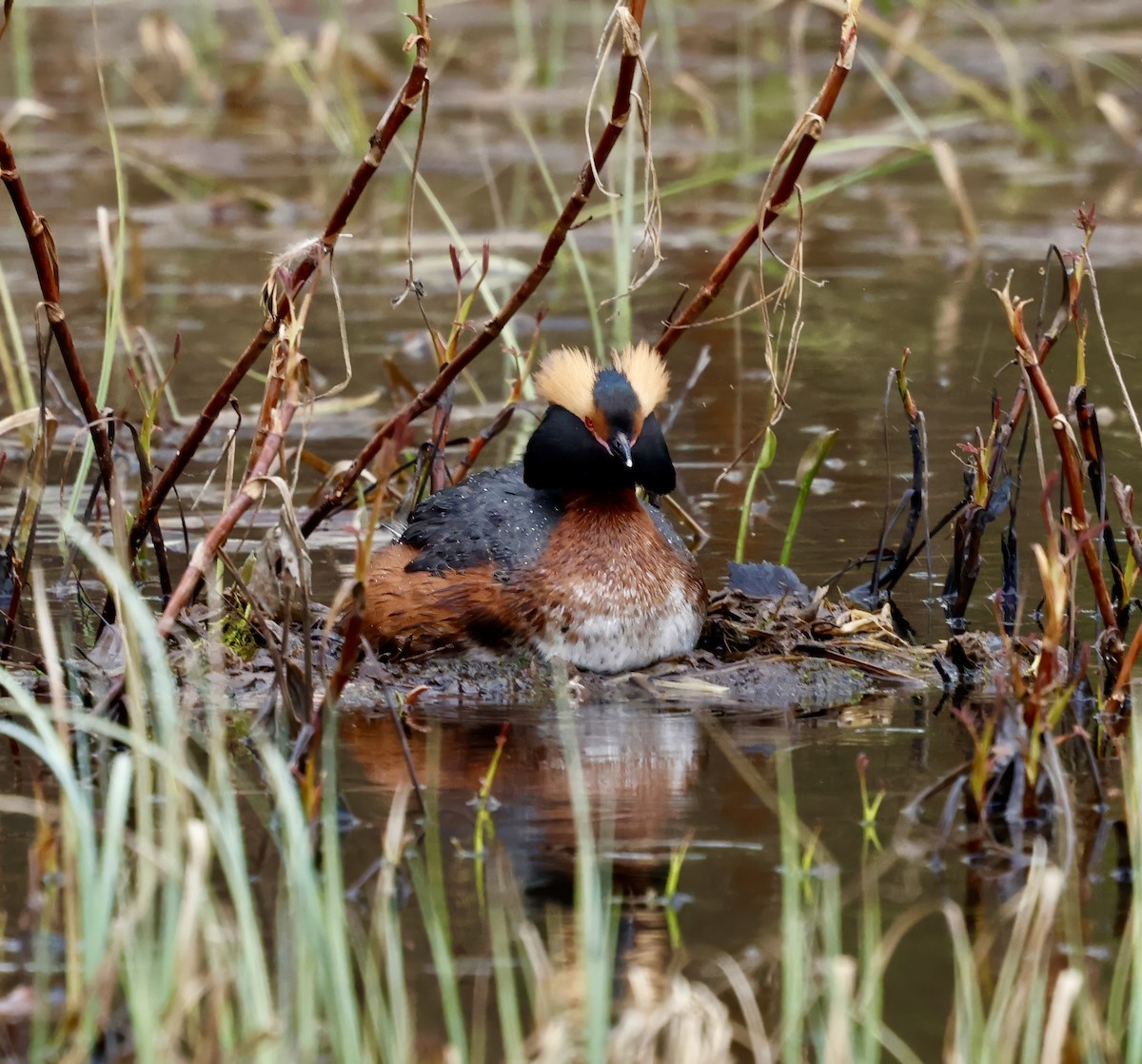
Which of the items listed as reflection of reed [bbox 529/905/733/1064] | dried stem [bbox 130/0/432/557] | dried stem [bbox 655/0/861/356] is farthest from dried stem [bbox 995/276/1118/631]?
reflection of reed [bbox 529/905/733/1064]

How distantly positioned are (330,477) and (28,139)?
8446mm

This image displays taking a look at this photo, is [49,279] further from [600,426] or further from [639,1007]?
[639,1007]

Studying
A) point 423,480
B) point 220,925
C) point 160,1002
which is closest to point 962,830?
point 220,925

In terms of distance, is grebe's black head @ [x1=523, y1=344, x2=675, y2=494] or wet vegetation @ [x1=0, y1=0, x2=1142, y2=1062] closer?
wet vegetation @ [x1=0, y1=0, x2=1142, y2=1062]

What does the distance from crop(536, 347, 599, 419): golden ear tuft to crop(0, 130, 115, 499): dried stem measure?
123 centimetres

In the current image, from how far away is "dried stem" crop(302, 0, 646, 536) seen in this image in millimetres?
5027

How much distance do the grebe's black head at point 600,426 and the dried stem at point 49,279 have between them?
1.21 metres

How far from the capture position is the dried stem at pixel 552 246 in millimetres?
5027

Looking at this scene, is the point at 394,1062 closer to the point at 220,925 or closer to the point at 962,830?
the point at 220,925

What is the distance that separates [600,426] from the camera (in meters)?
5.71

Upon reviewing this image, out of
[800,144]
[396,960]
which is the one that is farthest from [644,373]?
[396,960]

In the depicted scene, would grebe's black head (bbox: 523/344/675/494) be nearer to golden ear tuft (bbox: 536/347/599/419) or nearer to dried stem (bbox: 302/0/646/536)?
golden ear tuft (bbox: 536/347/599/419)

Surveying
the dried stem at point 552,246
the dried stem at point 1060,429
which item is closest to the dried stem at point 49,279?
the dried stem at point 552,246

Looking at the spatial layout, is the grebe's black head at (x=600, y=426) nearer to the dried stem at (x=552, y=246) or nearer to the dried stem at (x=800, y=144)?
the dried stem at (x=800, y=144)
